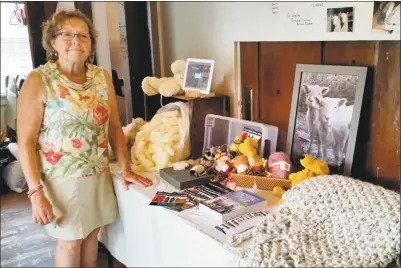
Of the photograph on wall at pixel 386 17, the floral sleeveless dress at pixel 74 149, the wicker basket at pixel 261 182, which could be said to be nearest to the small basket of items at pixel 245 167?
the wicker basket at pixel 261 182

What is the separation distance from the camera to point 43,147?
3.88 ft

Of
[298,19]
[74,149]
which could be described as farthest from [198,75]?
[74,149]

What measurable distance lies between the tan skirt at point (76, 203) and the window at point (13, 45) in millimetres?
529

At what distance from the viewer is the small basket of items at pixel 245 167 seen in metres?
1.12

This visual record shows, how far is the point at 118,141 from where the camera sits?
1397mm

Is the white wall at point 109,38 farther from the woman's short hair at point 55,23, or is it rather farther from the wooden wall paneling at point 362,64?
the wooden wall paneling at point 362,64

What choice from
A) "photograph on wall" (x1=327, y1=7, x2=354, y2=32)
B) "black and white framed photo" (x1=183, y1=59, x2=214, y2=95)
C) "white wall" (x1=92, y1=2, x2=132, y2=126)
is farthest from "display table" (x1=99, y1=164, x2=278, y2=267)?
"white wall" (x1=92, y1=2, x2=132, y2=126)

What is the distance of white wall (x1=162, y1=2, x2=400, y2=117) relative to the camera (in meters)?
1.07

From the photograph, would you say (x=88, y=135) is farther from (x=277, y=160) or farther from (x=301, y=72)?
(x=301, y=72)

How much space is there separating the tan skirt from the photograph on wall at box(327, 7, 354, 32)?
0.90 metres

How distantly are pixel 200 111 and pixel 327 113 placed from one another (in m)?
0.52

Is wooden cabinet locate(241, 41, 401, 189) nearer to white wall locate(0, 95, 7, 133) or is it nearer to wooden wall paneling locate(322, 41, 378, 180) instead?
wooden wall paneling locate(322, 41, 378, 180)

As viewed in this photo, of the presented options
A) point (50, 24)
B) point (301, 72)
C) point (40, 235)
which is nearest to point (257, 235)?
point (301, 72)

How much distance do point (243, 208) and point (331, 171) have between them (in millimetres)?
329
